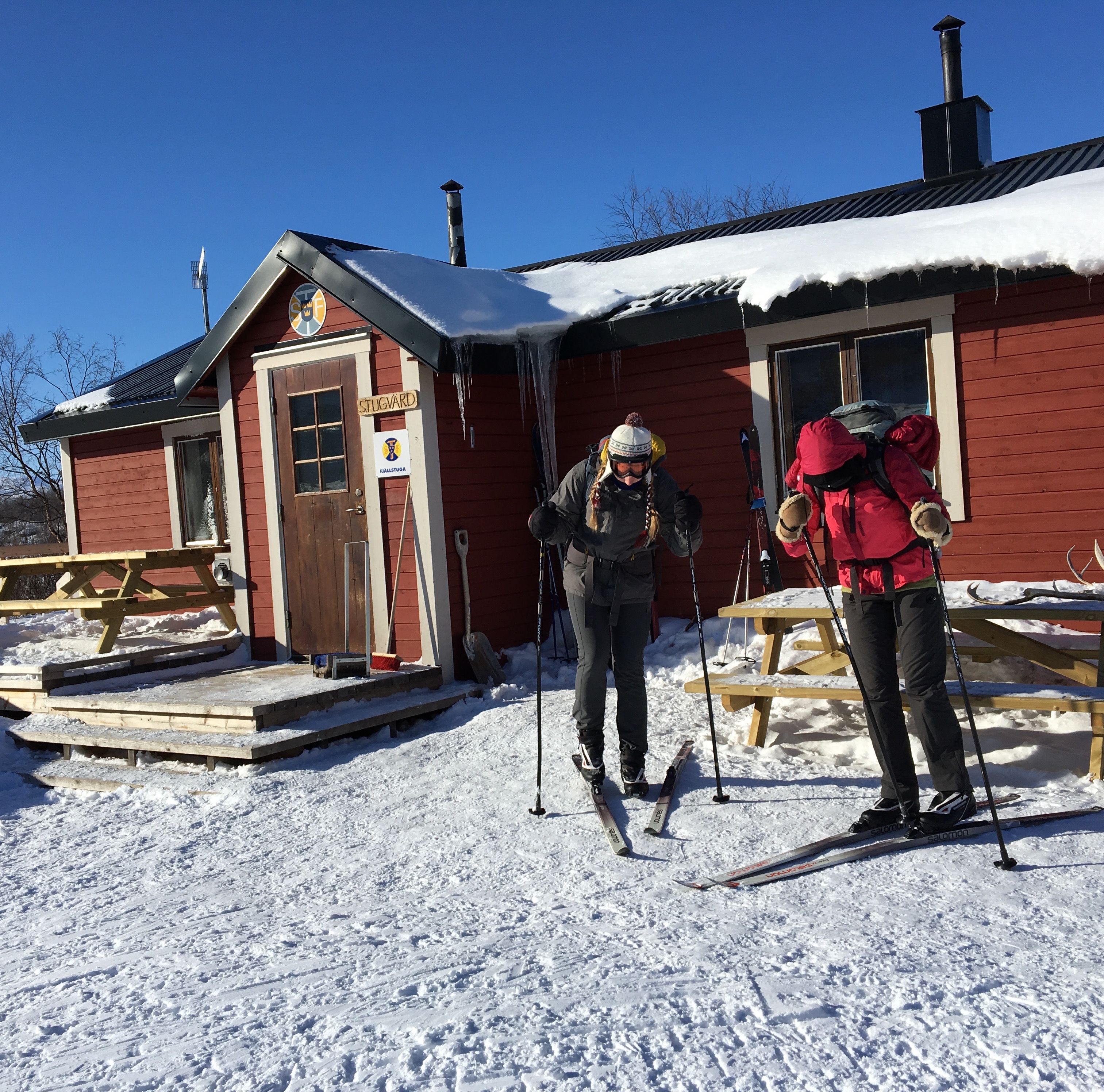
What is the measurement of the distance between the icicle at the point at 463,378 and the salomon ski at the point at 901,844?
4.50 m

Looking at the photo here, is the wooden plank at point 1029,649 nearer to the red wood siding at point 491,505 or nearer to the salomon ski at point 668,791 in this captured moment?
the salomon ski at point 668,791

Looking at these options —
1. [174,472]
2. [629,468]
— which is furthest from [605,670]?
[174,472]

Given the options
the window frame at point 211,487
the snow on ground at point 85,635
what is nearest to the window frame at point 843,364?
the snow on ground at point 85,635

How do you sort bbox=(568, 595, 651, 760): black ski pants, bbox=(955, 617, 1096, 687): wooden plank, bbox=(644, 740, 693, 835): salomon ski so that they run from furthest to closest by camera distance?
1. bbox=(955, 617, 1096, 687): wooden plank
2. bbox=(568, 595, 651, 760): black ski pants
3. bbox=(644, 740, 693, 835): salomon ski

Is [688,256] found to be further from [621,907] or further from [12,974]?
[12,974]

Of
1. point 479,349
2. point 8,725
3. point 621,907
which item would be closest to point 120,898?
point 621,907

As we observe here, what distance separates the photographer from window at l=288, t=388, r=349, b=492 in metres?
7.63

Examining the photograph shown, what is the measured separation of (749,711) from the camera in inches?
225

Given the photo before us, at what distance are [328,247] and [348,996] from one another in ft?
19.8

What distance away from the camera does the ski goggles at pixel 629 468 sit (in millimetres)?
4277

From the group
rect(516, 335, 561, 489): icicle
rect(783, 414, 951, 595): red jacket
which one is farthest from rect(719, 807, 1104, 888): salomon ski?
rect(516, 335, 561, 489): icicle

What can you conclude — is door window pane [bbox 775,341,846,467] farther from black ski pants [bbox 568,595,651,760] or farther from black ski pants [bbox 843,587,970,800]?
black ski pants [bbox 843,587,970,800]

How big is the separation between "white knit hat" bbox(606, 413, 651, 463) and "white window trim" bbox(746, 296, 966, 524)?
303 cm

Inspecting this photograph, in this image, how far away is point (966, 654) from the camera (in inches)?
208
